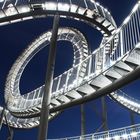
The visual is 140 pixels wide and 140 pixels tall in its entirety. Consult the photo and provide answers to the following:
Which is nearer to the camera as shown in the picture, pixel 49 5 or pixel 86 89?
pixel 86 89

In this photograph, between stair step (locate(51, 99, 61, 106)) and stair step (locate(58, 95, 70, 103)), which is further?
stair step (locate(51, 99, 61, 106))

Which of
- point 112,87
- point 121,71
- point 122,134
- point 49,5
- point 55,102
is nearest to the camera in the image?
point 121,71

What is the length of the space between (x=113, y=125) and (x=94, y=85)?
183 feet

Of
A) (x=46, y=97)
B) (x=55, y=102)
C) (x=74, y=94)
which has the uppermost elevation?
(x=55, y=102)

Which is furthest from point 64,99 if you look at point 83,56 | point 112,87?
point 83,56

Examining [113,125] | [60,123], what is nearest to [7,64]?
Result: [60,123]

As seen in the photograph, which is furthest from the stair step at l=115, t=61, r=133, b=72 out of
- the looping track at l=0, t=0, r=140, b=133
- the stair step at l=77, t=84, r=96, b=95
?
the stair step at l=77, t=84, r=96, b=95

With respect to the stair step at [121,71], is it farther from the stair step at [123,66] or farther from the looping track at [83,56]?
the stair step at [123,66]

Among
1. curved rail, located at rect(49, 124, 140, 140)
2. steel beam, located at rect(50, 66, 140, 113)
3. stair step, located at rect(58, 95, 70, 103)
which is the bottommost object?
curved rail, located at rect(49, 124, 140, 140)

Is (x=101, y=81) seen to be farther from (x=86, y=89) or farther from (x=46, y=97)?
(x=46, y=97)

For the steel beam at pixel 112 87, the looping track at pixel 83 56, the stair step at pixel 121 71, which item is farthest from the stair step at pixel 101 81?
the stair step at pixel 121 71

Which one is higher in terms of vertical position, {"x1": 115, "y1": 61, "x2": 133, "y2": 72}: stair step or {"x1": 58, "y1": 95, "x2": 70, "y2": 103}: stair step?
{"x1": 58, "y1": 95, "x2": 70, "y2": 103}: stair step

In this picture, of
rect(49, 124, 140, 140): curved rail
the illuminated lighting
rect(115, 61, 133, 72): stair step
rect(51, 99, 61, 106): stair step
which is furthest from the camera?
the illuminated lighting

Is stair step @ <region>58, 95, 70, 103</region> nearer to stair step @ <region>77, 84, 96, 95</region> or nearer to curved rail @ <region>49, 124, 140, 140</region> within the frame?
stair step @ <region>77, 84, 96, 95</region>
